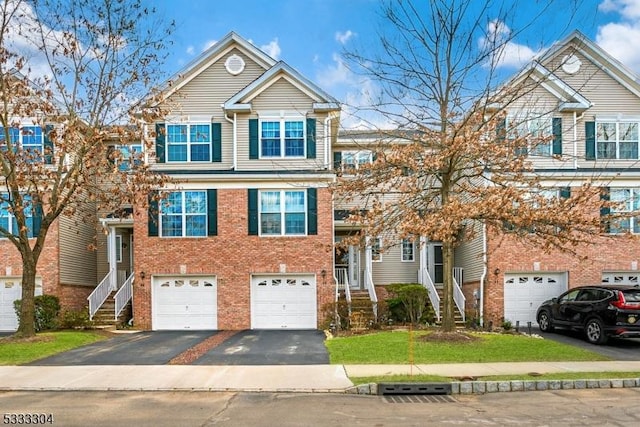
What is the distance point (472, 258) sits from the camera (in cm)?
2341

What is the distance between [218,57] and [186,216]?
20.4 ft

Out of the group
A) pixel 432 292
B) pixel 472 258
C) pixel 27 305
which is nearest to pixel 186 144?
pixel 27 305

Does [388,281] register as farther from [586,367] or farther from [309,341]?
[586,367]

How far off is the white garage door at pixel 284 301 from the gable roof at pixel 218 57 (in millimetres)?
7941

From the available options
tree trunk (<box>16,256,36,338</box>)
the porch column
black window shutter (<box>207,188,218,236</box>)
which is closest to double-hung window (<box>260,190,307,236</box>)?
black window shutter (<box>207,188,218,236</box>)

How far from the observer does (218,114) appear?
22.8 meters

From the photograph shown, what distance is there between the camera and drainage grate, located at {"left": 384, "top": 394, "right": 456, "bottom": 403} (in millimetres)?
10062

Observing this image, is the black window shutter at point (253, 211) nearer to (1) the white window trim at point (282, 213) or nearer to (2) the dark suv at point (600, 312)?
(1) the white window trim at point (282, 213)

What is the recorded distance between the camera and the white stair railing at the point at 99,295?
21.9 meters

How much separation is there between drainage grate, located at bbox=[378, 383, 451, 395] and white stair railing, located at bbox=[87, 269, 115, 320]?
1448 centimetres

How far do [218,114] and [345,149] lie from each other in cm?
580

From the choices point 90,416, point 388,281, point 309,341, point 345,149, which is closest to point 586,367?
point 309,341

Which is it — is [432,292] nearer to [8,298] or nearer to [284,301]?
[284,301]

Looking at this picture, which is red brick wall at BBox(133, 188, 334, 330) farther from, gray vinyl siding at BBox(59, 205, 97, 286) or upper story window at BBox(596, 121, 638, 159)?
upper story window at BBox(596, 121, 638, 159)
